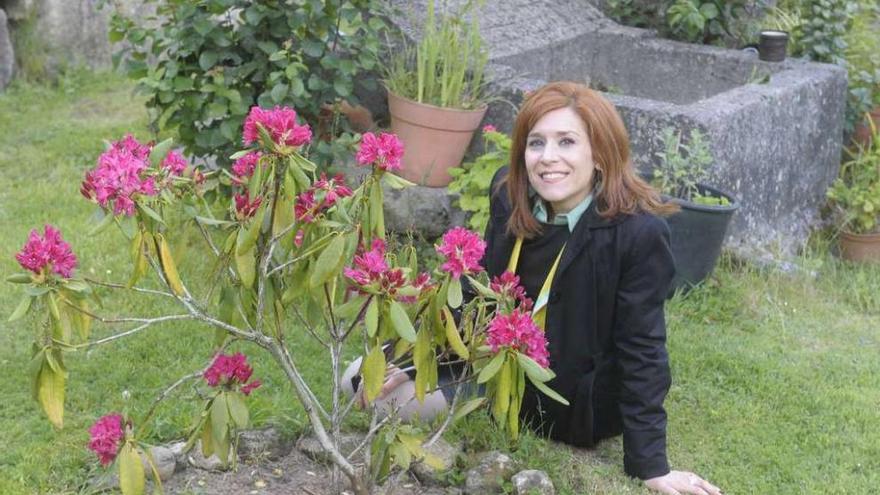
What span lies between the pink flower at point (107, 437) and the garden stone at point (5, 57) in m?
6.01

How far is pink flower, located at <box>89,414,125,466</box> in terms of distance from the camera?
3.18 m

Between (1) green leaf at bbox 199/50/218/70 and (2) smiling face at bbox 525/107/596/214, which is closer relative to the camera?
(2) smiling face at bbox 525/107/596/214

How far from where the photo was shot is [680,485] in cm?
404

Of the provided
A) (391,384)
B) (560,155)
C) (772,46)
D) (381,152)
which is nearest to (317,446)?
(391,384)

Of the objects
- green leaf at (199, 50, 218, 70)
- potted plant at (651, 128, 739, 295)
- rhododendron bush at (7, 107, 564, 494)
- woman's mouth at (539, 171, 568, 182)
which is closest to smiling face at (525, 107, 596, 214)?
woman's mouth at (539, 171, 568, 182)

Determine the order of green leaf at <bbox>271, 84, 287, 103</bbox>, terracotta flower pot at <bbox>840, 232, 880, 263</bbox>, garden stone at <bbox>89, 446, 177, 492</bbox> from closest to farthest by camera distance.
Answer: garden stone at <bbox>89, 446, 177, 492</bbox>, green leaf at <bbox>271, 84, 287, 103</bbox>, terracotta flower pot at <bbox>840, 232, 880, 263</bbox>

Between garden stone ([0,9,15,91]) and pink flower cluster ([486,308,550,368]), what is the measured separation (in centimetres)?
632

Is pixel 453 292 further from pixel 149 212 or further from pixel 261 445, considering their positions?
pixel 261 445

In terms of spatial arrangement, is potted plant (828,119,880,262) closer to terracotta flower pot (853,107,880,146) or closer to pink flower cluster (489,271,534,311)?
terracotta flower pot (853,107,880,146)

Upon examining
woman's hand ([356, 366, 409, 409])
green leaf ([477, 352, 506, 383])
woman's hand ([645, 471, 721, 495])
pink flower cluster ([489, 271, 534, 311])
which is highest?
pink flower cluster ([489, 271, 534, 311])

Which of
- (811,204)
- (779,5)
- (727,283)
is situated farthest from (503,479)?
(779,5)

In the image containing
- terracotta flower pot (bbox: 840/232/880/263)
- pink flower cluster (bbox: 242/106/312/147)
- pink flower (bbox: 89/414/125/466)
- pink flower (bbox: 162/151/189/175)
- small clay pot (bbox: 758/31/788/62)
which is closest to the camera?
pink flower cluster (bbox: 242/106/312/147)

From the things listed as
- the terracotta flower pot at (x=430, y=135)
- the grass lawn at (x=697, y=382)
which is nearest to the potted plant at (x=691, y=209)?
the grass lawn at (x=697, y=382)

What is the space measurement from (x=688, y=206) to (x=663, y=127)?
0.51 metres
